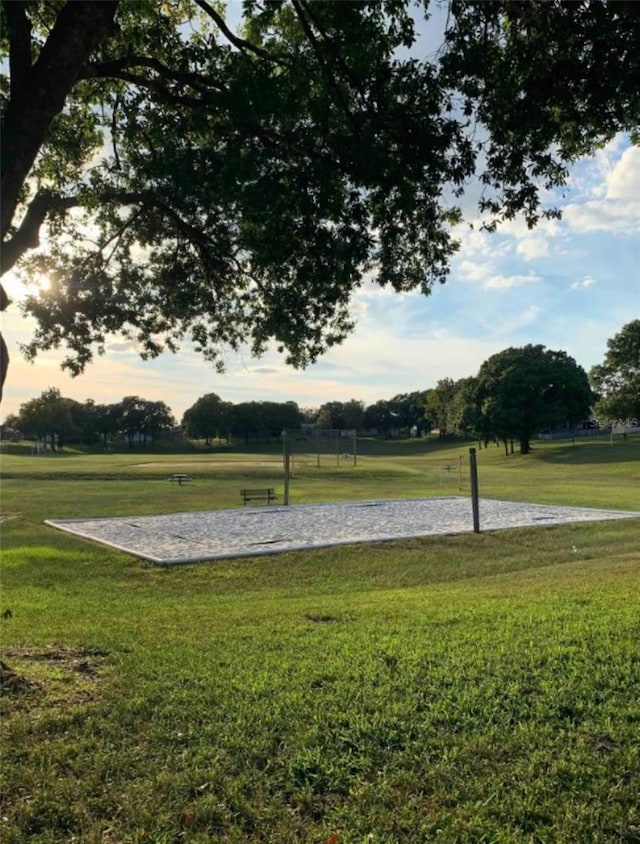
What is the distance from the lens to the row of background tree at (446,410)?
164 feet

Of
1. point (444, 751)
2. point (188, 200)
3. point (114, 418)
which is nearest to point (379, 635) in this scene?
point (444, 751)

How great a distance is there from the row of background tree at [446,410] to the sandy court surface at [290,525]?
31.0 meters

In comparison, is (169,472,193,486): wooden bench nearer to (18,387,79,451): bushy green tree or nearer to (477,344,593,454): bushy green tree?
(477,344,593,454): bushy green tree

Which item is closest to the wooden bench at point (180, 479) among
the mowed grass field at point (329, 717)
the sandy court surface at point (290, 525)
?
the sandy court surface at point (290, 525)

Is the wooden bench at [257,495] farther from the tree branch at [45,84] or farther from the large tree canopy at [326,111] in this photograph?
the tree branch at [45,84]

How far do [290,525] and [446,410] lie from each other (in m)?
79.0

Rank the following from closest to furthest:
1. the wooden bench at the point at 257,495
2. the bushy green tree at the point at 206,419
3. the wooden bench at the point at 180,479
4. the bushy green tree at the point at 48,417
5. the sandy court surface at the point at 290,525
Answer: the sandy court surface at the point at 290,525, the wooden bench at the point at 257,495, the wooden bench at the point at 180,479, the bushy green tree at the point at 48,417, the bushy green tree at the point at 206,419

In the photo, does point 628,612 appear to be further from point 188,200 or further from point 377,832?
point 188,200

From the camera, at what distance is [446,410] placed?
311 ft

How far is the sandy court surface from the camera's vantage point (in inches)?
579

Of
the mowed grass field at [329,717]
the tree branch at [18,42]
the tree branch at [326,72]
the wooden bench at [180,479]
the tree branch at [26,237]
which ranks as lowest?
the wooden bench at [180,479]

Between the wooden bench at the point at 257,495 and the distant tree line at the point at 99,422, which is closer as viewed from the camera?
the wooden bench at the point at 257,495

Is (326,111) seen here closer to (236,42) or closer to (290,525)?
(236,42)

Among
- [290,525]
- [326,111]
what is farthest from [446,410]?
[326,111]
